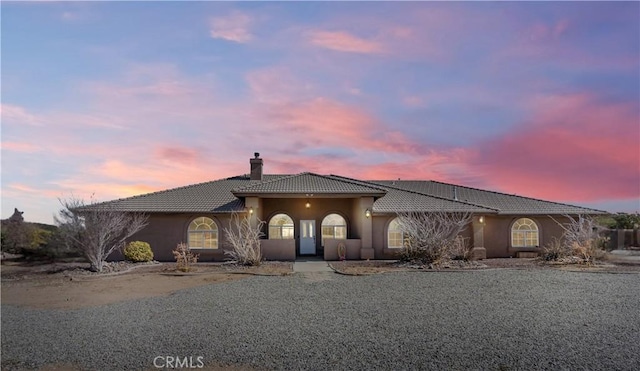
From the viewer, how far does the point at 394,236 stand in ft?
68.9

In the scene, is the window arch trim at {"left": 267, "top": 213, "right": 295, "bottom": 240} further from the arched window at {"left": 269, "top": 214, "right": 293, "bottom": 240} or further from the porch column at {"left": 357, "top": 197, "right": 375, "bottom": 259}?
the porch column at {"left": 357, "top": 197, "right": 375, "bottom": 259}

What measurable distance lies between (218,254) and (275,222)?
333 cm

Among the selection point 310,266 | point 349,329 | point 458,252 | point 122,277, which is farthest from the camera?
point 458,252

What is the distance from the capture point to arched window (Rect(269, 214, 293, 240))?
73.0ft

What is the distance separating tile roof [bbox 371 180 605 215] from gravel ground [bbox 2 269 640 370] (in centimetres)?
1039

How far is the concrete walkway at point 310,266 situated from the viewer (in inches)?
640

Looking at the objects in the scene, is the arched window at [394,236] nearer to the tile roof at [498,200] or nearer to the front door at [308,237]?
the front door at [308,237]

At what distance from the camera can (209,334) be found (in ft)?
24.7

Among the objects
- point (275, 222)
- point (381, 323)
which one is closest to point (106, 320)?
point (381, 323)

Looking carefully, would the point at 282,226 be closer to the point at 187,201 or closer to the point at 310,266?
the point at 187,201

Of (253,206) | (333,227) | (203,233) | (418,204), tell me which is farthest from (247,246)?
(418,204)

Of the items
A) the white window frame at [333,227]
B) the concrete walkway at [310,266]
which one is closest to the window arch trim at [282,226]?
the white window frame at [333,227]

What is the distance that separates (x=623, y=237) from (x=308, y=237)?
20310mm
